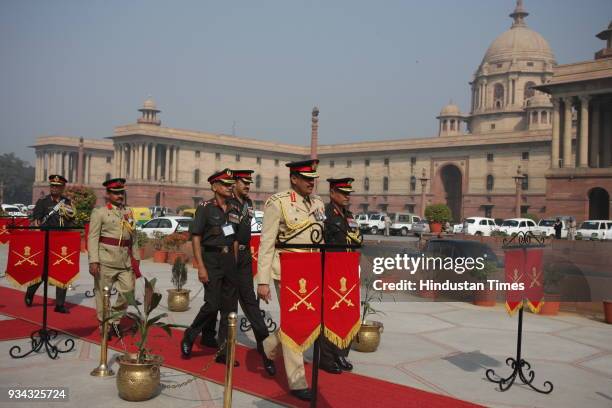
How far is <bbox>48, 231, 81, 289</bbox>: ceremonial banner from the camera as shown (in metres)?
7.11

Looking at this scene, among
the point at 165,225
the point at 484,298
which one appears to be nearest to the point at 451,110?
the point at 165,225

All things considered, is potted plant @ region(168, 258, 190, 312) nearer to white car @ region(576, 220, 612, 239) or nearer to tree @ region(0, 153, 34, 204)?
white car @ region(576, 220, 612, 239)

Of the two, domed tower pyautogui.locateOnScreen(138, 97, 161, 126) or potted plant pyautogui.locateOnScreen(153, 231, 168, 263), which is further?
domed tower pyautogui.locateOnScreen(138, 97, 161, 126)

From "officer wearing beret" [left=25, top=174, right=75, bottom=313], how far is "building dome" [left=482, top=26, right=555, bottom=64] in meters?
74.5

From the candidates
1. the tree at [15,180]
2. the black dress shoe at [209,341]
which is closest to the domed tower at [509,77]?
the black dress shoe at [209,341]

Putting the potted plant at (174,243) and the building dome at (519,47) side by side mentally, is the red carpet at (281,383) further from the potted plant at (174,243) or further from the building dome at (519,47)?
the building dome at (519,47)

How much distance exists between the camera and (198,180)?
246 feet

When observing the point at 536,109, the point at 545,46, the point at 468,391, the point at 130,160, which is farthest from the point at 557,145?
the point at 130,160

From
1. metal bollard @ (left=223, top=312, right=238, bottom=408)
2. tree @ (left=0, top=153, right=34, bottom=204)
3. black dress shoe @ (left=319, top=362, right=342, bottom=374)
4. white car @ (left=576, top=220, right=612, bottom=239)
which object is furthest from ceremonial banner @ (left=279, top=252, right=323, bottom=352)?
tree @ (left=0, top=153, right=34, bottom=204)

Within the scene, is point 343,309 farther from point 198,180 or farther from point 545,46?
point 545,46

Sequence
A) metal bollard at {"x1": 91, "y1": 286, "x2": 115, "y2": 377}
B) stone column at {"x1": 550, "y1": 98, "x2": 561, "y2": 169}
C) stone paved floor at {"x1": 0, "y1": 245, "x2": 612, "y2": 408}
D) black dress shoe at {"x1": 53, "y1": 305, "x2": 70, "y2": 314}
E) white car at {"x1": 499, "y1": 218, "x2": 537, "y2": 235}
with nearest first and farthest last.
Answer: stone paved floor at {"x1": 0, "y1": 245, "x2": 612, "y2": 408} → metal bollard at {"x1": 91, "y1": 286, "x2": 115, "y2": 377} → black dress shoe at {"x1": 53, "y1": 305, "x2": 70, "y2": 314} → white car at {"x1": 499, "y1": 218, "x2": 537, "y2": 235} → stone column at {"x1": 550, "y1": 98, "x2": 561, "y2": 169}

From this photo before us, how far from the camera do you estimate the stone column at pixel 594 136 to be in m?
42.8

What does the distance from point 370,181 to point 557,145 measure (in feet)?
96.5

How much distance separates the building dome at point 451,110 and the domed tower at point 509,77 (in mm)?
2205
